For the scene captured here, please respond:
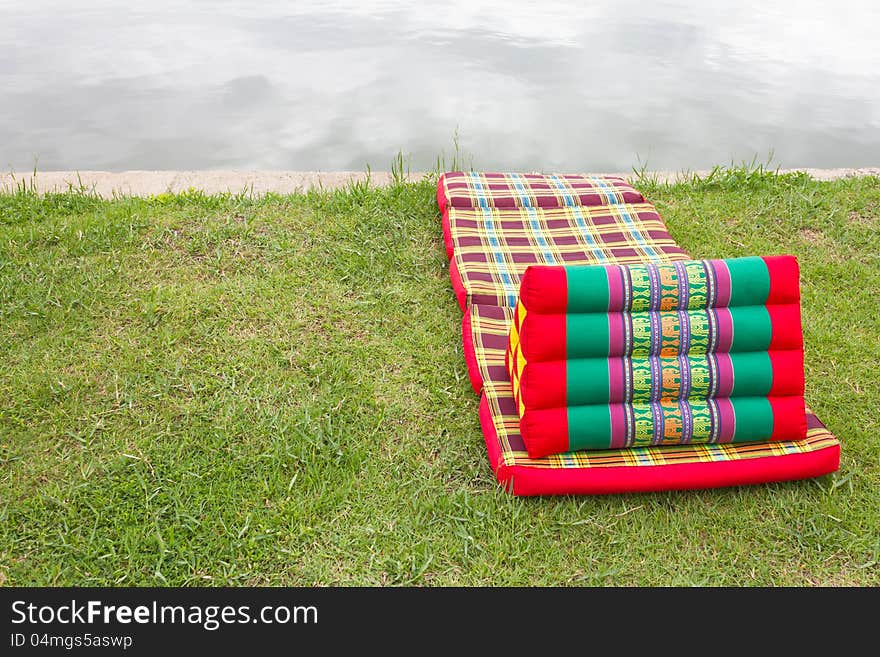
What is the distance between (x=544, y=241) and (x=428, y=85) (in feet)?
8.88

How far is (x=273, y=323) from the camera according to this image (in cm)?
279

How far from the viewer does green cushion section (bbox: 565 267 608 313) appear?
2115 mm

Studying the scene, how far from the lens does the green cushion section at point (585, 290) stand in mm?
2115

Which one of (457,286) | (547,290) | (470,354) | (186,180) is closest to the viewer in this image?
(547,290)

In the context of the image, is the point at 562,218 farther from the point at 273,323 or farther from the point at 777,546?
the point at 777,546

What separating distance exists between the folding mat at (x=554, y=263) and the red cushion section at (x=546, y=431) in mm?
31

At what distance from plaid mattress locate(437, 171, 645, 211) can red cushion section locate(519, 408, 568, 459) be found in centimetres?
148

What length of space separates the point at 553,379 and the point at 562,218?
1426 millimetres

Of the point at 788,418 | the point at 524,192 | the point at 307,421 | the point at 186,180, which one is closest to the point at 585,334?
the point at 788,418

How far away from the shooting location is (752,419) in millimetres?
2189

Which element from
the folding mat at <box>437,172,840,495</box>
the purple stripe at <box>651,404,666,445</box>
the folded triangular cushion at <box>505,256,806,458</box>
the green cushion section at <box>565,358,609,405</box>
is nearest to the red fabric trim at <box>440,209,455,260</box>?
the folding mat at <box>437,172,840,495</box>

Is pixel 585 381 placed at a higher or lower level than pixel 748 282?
lower

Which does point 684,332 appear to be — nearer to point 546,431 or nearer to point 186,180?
point 546,431

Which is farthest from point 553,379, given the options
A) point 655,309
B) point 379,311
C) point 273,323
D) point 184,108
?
point 184,108
